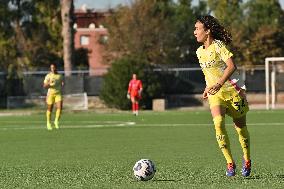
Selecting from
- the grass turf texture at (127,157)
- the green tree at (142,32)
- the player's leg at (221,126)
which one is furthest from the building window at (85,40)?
the player's leg at (221,126)

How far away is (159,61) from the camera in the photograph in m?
71.8

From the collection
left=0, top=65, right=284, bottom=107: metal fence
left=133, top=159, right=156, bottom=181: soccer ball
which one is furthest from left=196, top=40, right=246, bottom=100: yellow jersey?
left=0, top=65, right=284, bottom=107: metal fence

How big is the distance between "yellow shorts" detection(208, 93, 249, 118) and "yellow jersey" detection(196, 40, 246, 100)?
0.05 metres

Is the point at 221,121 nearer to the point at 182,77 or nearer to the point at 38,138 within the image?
the point at 38,138

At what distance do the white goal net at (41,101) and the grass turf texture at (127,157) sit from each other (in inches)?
1000

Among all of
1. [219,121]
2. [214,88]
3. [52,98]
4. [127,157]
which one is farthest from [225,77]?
[52,98]

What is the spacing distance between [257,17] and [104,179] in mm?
74192

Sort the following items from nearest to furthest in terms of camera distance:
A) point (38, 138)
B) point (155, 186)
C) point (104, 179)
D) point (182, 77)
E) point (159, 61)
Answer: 1. point (155, 186)
2. point (104, 179)
3. point (38, 138)
4. point (182, 77)
5. point (159, 61)

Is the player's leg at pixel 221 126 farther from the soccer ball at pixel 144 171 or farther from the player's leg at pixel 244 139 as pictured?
the soccer ball at pixel 144 171

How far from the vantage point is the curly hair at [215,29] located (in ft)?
40.8

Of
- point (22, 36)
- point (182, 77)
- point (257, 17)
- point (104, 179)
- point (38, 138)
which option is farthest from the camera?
point (257, 17)

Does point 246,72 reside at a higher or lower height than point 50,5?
lower

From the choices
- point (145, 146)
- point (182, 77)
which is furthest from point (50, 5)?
point (145, 146)

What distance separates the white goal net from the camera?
53719 mm
